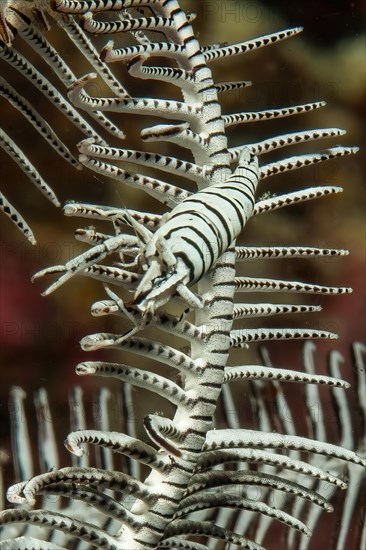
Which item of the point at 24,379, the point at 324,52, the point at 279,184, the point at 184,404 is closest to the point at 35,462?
the point at 24,379

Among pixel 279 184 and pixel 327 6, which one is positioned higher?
pixel 327 6

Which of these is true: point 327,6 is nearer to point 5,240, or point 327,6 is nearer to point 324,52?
point 324,52

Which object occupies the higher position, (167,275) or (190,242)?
(190,242)

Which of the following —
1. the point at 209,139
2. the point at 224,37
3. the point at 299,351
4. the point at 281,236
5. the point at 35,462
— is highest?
the point at 224,37

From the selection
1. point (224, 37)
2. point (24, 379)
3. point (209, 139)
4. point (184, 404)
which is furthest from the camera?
point (224, 37)

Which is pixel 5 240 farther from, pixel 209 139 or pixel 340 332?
pixel 340 332

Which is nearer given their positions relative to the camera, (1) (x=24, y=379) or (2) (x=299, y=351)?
(1) (x=24, y=379)

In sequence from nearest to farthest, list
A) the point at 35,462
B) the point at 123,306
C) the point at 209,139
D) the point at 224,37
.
Answer: the point at 123,306 → the point at 209,139 → the point at 35,462 → the point at 224,37
